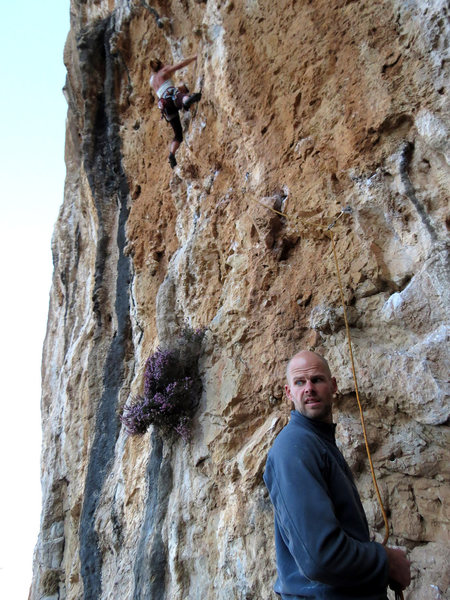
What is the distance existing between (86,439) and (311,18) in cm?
648

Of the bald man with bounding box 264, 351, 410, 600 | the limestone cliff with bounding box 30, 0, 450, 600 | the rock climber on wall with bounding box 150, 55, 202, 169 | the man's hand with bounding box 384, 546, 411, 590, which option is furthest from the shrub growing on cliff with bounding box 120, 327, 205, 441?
the rock climber on wall with bounding box 150, 55, 202, 169

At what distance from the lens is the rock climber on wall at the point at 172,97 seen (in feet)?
20.1

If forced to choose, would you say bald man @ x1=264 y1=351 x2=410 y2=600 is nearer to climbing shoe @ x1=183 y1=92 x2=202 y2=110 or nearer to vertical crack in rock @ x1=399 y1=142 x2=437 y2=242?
vertical crack in rock @ x1=399 y1=142 x2=437 y2=242

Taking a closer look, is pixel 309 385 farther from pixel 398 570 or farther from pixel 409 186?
pixel 409 186

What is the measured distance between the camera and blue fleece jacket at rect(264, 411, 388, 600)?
159 centimetres

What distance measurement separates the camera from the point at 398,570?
1746mm

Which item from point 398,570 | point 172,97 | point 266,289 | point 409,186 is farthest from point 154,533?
point 172,97

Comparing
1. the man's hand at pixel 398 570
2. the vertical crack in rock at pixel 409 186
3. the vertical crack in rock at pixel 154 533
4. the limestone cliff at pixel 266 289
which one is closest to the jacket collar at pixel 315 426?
the man's hand at pixel 398 570

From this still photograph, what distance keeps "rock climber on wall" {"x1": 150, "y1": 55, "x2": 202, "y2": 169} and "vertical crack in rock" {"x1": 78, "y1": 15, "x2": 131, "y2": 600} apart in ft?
6.38

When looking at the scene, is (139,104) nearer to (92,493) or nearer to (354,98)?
(354,98)

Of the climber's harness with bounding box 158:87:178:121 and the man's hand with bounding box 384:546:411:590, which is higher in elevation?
the climber's harness with bounding box 158:87:178:121

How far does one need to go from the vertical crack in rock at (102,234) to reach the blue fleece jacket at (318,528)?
4609mm

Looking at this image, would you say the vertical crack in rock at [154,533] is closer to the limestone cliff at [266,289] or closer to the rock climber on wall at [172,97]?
the limestone cliff at [266,289]

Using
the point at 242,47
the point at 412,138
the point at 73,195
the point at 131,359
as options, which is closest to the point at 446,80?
the point at 412,138
